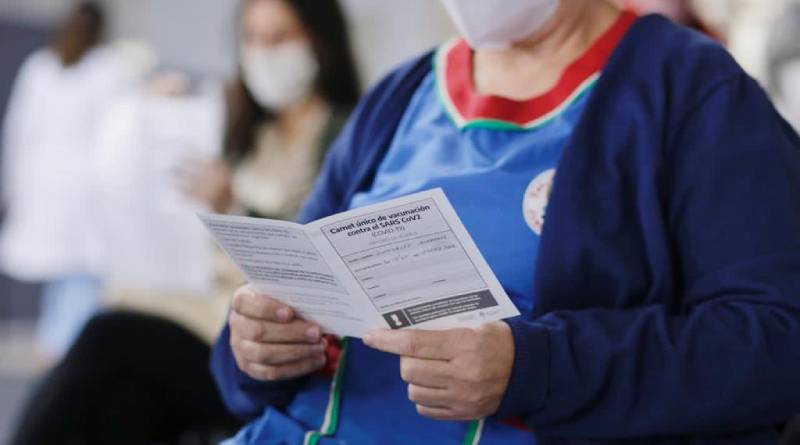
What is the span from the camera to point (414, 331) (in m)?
1.07

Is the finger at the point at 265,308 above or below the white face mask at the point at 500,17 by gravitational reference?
below

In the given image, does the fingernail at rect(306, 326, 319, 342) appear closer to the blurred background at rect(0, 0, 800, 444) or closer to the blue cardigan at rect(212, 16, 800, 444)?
the blue cardigan at rect(212, 16, 800, 444)

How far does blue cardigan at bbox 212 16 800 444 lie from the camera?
110 cm

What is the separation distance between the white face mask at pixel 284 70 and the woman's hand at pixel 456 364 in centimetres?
174

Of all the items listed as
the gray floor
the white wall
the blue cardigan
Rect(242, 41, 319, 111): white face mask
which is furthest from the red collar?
the gray floor

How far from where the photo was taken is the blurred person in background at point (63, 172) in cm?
506

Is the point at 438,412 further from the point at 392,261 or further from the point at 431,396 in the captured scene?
the point at 392,261

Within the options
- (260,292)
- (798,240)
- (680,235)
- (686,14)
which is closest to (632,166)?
(680,235)

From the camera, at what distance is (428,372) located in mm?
1072

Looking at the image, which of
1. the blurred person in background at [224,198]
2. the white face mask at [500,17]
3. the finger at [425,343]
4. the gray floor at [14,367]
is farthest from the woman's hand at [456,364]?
the gray floor at [14,367]

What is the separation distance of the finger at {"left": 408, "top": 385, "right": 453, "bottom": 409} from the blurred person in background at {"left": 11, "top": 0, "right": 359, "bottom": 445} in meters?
0.92

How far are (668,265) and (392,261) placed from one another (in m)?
0.32

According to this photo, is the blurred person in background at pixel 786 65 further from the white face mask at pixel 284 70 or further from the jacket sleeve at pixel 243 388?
the jacket sleeve at pixel 243 388

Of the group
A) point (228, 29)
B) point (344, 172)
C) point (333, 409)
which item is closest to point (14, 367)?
point (228, 29)
